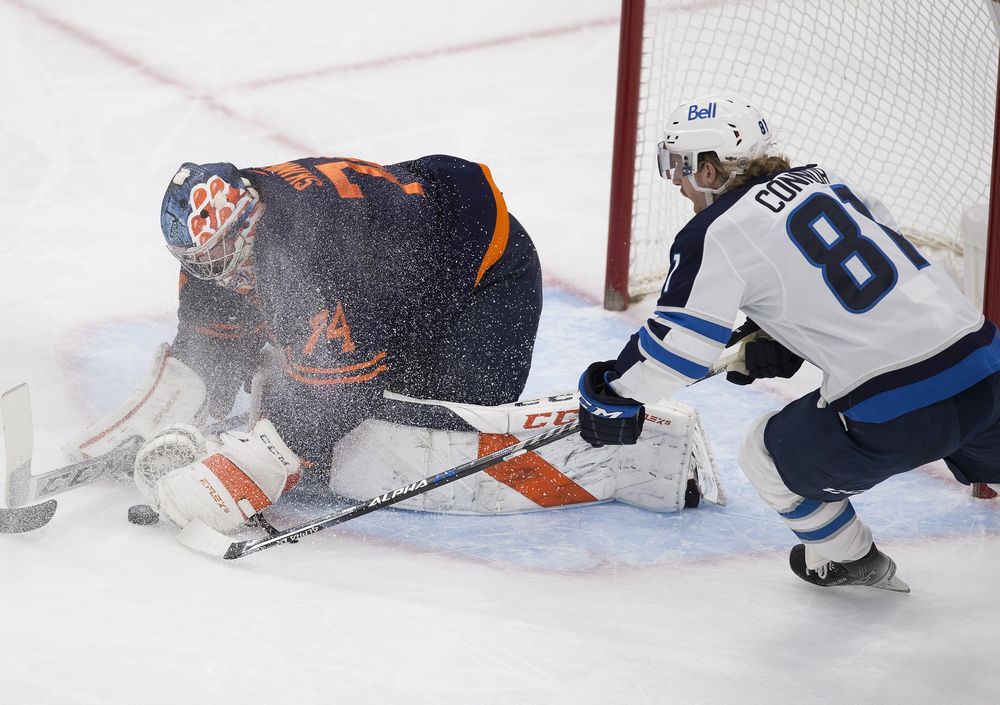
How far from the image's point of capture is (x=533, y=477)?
2904mm

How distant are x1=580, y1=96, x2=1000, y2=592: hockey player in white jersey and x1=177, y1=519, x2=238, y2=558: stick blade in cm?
83

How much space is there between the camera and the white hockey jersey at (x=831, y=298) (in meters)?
2.16

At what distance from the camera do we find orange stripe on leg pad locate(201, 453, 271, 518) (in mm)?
2676

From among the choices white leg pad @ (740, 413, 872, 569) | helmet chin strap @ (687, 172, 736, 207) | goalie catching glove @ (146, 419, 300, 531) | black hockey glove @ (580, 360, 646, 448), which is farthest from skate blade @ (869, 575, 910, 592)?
goalie catching glove @ (146, 419, 300, 531)

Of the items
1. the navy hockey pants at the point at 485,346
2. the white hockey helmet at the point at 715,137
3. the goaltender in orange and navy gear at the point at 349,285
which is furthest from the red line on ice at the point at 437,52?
the white hockey helmet at the point at 715,137

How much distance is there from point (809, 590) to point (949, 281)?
763 mm

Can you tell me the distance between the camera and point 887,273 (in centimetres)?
217

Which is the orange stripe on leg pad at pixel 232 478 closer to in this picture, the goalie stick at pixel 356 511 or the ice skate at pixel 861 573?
the goalie stick at pixel 356 511

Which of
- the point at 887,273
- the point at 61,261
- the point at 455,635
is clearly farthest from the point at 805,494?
the point at 61,261

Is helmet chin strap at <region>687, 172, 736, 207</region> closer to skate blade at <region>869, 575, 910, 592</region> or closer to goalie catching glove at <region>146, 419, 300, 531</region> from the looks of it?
skate blade at <region>869, 575, 910, 592</region>

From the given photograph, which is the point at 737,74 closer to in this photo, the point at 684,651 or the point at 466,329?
the point at 466,329

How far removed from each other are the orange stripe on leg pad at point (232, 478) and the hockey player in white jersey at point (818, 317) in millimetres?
784

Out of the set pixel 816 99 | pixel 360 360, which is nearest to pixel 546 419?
pixel 360 360

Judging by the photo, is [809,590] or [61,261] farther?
[61,261]
